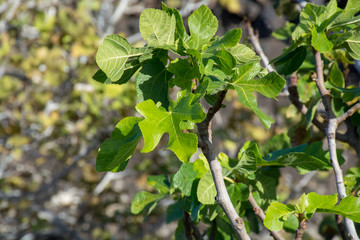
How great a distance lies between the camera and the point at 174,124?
0.65m

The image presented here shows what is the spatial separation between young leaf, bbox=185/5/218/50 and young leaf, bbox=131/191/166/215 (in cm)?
50

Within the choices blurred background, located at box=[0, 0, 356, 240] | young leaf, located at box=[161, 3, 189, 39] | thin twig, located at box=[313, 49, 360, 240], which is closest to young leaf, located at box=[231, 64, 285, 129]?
young leaf, located at box=[161, 3, 189, 39]

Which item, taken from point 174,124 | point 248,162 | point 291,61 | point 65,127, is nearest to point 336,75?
point 291,61

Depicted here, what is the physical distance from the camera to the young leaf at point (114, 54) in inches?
29.1

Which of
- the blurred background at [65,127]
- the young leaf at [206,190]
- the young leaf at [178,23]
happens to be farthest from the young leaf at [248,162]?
the blurred background at [65,127]

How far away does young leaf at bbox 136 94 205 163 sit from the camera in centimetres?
63

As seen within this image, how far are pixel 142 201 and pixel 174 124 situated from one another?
0.52m

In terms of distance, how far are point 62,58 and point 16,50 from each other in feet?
2.76

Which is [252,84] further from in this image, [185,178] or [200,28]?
[185,178]

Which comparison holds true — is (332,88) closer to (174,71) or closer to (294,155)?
(294,155)

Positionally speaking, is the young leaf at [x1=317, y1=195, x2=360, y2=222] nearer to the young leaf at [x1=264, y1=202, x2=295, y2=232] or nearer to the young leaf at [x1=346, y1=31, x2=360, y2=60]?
the young leaf at [x1=264, y1=202, x2=295, y2=232]

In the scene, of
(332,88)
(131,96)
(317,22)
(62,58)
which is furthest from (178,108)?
(62,58)

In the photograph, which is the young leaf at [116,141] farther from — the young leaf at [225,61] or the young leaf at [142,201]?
the young leaf at [142,201]

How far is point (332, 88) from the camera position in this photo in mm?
1069
